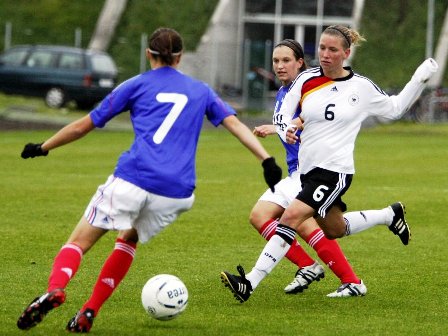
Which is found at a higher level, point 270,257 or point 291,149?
point 291,149

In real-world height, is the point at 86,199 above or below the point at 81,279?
below

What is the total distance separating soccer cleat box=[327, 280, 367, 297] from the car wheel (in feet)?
93.6

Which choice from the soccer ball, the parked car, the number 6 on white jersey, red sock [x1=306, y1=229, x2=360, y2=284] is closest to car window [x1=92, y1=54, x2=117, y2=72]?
the parked car

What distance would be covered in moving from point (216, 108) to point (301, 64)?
2215 mm

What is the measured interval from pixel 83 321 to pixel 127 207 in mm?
804

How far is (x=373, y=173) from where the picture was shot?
21578mm

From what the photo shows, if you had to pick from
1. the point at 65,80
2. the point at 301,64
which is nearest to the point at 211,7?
the point at 65,80

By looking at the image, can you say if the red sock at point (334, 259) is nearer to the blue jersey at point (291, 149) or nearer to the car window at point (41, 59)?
the blue jersey at point (291, 149)

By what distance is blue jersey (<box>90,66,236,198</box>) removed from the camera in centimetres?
741

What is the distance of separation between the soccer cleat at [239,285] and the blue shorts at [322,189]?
0.74 metres

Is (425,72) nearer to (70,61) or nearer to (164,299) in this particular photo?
(164,299)

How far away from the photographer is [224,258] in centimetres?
1137

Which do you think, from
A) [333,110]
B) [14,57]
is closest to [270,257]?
[333,110]

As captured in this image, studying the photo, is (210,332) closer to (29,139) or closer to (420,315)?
(420,315)
